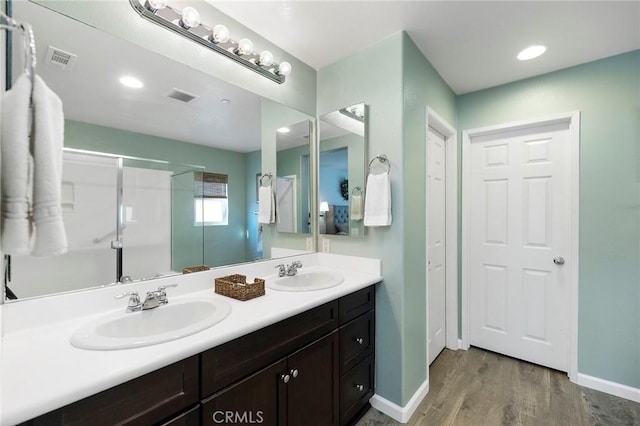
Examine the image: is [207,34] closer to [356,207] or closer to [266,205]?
[266,205]

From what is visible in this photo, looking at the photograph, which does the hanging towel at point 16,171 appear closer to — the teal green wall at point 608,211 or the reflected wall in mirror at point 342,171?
Result: the reflected wall in mirror at point 342,171

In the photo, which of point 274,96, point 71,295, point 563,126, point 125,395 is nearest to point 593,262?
point 563,126

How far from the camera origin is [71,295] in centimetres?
108

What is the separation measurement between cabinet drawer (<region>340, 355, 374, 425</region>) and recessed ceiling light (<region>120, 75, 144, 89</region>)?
1812mm

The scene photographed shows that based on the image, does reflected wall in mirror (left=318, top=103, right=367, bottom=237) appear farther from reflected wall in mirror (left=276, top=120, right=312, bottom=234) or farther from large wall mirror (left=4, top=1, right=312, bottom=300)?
large wall mirror (left=4, top=1, right=312, bottom=300)

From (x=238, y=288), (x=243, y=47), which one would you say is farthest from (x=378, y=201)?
(x=243, y=47)

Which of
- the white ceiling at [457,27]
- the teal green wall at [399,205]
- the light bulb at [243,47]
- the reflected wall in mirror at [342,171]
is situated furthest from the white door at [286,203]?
the white ceiling at [457,27]

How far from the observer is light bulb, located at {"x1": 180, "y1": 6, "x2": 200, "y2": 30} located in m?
1.32

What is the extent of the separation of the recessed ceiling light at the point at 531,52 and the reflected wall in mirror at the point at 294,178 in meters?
1.56

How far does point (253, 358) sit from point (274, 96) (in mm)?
1579

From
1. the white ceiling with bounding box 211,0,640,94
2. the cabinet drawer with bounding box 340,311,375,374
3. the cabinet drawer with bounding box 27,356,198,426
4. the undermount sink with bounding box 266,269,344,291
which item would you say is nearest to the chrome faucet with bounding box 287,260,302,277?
the undermount sink with bounding box 266,269,344,291

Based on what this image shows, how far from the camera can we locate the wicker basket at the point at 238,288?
1.35 metres

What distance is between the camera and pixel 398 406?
1742 mm

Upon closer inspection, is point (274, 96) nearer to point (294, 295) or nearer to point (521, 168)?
point (294, 295)
